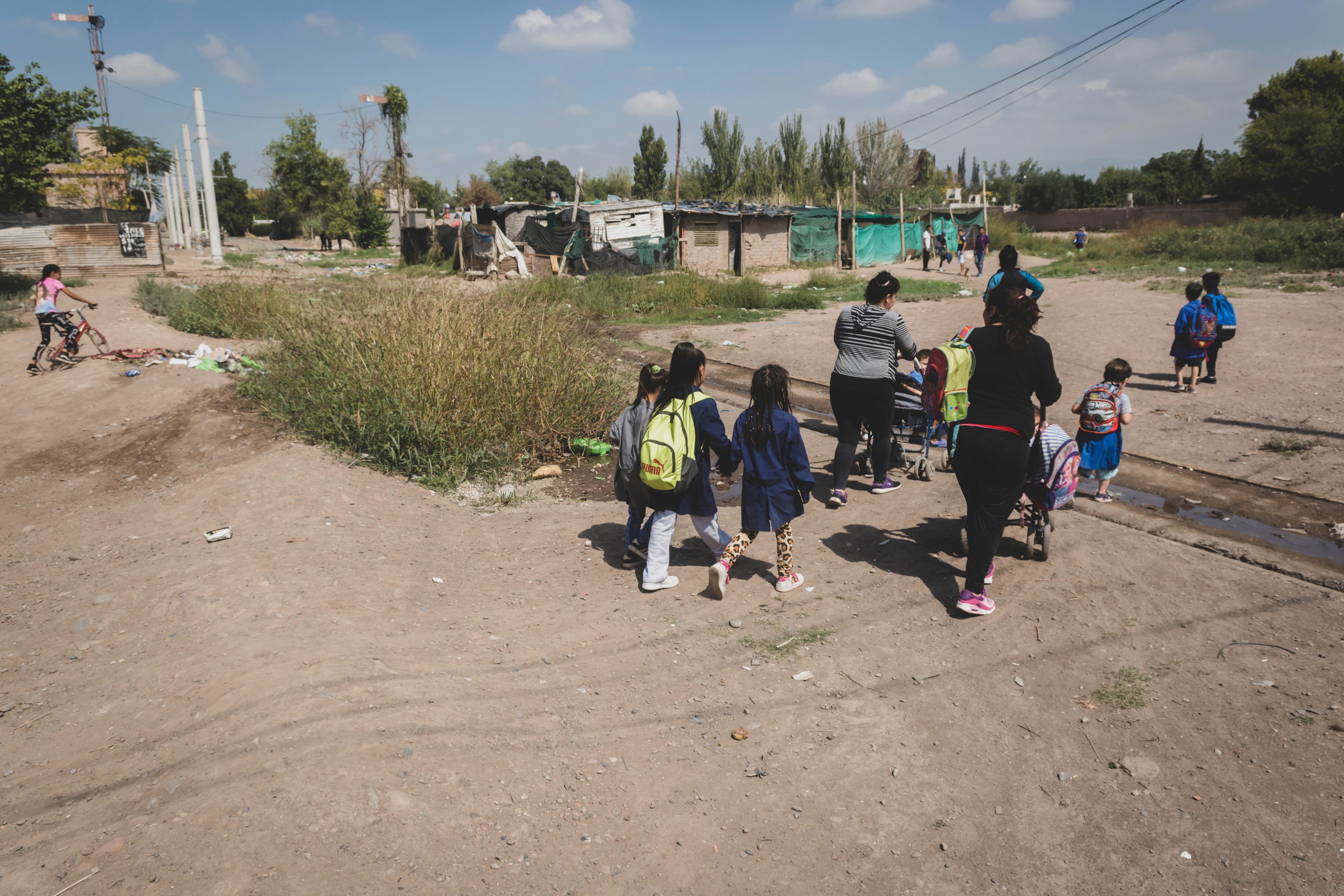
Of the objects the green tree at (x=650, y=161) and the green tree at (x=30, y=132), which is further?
the green tree at (x=650, y=161)

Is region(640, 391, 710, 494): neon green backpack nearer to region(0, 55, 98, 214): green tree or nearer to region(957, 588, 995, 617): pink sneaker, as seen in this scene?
region(957, 588, 995, 617): pink sneaker

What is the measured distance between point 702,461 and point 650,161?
5390cm

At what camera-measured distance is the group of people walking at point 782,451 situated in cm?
396

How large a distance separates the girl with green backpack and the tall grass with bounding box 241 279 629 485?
8.71ft

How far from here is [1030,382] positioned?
13.0 ft

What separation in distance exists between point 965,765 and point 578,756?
161 centimetres

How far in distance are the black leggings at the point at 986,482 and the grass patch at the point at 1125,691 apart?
30.2 inches

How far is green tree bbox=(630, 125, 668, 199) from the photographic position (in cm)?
5350

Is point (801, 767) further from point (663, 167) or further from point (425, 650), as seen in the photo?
point (663, 167)

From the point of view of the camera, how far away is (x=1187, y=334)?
30.1 ft

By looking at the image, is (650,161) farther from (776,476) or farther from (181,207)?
(776,476)

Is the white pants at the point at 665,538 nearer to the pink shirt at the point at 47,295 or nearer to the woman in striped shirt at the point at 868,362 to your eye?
the woman in striped shirt at the point at 868,362

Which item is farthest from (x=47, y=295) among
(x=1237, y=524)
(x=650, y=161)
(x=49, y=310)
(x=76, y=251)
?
(x=650, y=161)

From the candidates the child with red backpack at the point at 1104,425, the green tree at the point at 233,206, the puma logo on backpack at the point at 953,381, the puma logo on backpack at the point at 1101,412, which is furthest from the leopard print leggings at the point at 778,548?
the green tree at the point at 233,206
